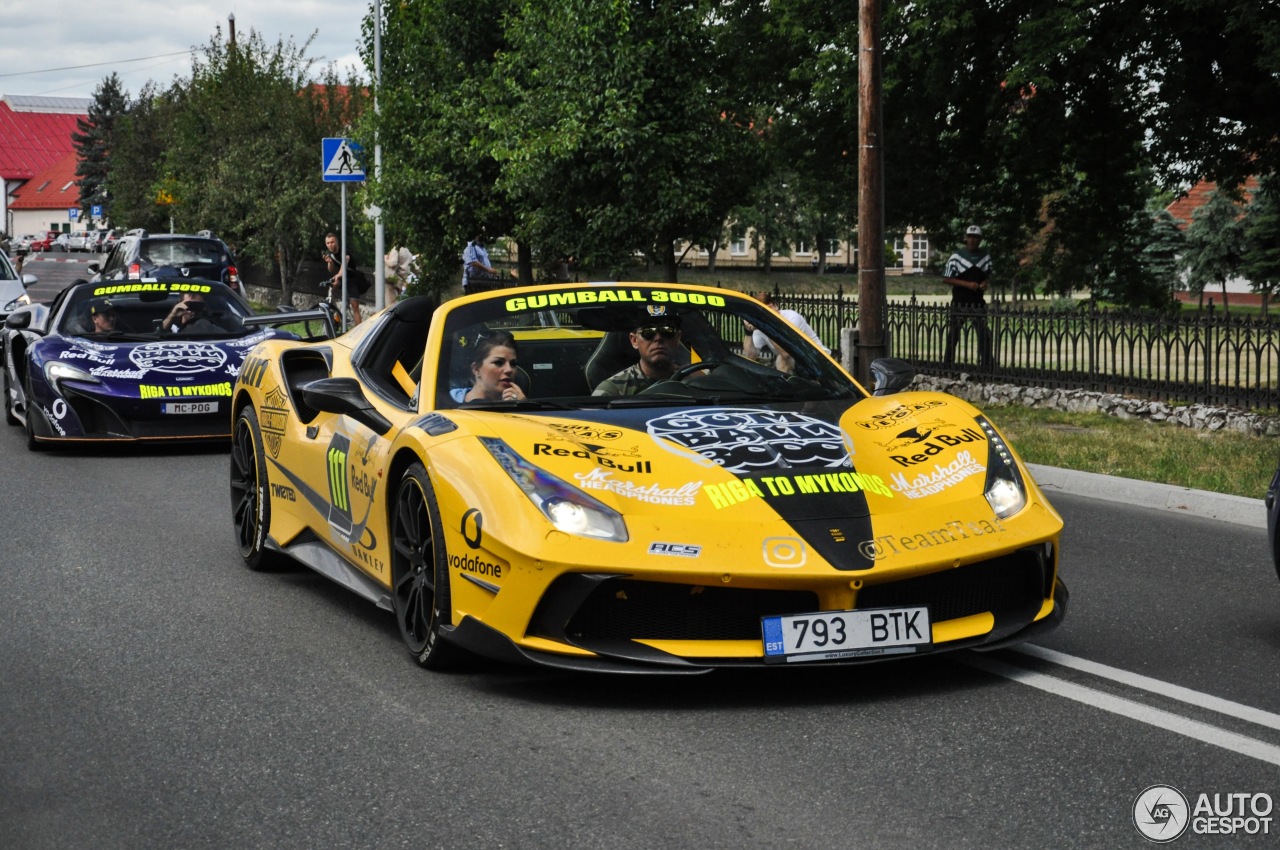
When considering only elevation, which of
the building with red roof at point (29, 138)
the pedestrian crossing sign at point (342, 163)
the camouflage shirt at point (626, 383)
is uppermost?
the building with red roof at point (29, 138)

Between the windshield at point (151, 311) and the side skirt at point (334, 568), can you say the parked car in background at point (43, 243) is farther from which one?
the side skirt at point (334, 568)

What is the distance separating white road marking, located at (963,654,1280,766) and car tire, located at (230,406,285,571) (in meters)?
3.68

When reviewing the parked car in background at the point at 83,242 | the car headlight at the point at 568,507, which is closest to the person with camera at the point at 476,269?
the car headlight at the point at 568,507

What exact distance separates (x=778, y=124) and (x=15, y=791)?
19.6 metres

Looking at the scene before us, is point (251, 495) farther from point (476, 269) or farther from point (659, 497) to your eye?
point (476, 269)

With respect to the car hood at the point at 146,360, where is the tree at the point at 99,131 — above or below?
above

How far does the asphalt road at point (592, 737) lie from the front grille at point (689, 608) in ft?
0.85

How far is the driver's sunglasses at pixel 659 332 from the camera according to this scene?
Answer: 704 cm

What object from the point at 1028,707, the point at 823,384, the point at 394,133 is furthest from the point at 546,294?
the point at 394,133

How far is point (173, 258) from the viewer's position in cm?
3134

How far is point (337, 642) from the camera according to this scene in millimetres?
6641

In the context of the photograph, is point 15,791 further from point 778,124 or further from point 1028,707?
point 778,124

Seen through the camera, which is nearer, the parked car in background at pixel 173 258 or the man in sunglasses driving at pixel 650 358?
the man in sunglasses driving at pixel 650 358

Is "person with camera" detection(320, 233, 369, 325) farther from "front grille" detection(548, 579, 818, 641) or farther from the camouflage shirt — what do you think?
"front grille" detection(548, 579, 818, 641)
